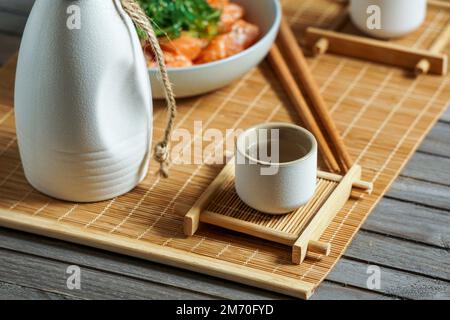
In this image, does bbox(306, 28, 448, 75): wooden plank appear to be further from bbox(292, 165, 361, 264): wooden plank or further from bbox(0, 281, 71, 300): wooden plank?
bbox(0, 281, 71, 300): wooden plank

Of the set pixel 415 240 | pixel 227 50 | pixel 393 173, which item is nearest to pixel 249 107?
pixel 227 50

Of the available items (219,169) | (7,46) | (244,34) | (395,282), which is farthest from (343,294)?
(7,46)

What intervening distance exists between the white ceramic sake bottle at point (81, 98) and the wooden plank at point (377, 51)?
468mm

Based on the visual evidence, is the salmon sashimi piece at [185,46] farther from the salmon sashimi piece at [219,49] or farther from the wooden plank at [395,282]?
the wooden plank at [395,282]

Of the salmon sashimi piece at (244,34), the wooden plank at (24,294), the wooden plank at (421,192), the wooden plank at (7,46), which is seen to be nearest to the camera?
the wooden plank at (24,294)

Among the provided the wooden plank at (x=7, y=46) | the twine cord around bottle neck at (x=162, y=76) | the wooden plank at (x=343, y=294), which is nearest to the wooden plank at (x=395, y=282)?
the wooden plank at (x=343, y=294)

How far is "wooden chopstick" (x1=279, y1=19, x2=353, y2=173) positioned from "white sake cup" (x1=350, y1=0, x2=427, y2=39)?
0.11 metres

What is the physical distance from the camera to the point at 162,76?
47.8 inches

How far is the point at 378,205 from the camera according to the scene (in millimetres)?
1256

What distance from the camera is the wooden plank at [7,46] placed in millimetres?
1614

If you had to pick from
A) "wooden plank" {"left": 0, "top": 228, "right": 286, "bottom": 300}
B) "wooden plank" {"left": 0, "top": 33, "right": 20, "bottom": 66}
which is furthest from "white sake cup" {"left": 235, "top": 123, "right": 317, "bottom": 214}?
"wooden plank" {"left": 0, "top": 33, "right": 20, "bottom": 66}

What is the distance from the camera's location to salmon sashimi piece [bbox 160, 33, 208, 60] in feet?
4.64
